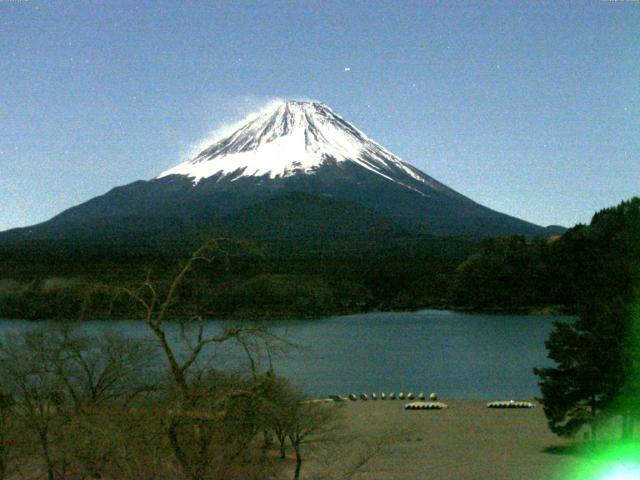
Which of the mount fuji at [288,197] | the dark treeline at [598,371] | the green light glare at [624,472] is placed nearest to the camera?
Answer: the green light glare at [624,472]

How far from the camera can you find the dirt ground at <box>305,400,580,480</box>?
47.8 ft

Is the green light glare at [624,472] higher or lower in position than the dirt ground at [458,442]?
higher

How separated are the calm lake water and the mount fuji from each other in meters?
34.1

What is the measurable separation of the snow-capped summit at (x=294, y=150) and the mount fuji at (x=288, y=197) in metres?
0.18

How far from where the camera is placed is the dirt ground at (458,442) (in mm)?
14562

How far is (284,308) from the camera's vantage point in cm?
6575

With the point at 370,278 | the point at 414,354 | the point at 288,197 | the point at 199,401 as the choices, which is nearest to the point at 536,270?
the point at 370,278

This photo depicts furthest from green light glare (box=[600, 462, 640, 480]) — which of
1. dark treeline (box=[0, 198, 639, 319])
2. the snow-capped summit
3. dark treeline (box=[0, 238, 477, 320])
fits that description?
the snow-capped summit

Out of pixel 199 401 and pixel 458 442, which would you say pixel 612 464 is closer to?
pixel 458 442

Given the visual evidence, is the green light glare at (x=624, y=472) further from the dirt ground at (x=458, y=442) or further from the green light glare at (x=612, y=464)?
the dirt ground at (x=458, y=442)

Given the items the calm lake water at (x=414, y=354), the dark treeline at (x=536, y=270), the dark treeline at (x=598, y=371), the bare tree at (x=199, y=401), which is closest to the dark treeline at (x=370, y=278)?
the dark treeline at (x=536, y=270)

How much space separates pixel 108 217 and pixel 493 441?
10263 cm

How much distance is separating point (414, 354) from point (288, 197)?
244ft

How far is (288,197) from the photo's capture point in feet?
375
